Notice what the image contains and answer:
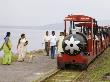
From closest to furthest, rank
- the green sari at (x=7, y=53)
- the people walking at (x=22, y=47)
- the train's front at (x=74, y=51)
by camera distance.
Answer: the train's front at (x=74, y=51) → the green sari at (x=7, y=53) → the people walking at (x=22, y=47)

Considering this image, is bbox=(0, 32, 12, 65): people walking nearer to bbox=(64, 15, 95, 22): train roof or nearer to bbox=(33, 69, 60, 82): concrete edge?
bbox=(33, 69, 60, 82): concrete edge

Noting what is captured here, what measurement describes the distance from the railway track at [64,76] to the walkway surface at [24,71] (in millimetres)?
434

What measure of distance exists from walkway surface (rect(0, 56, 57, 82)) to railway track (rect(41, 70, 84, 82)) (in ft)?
1.42

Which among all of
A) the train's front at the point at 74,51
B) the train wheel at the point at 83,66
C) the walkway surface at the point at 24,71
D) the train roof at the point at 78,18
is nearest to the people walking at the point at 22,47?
the walkway surface at the point at 24,71

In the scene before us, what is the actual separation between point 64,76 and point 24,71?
182cm

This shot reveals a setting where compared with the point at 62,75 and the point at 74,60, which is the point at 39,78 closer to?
the point at 62,75

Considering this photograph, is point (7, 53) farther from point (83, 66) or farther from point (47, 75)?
point (47, 75)

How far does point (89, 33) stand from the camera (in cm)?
2369

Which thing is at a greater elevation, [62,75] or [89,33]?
[89,33]

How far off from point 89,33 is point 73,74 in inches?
191

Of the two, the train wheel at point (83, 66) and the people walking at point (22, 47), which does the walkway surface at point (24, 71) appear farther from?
the train wheel at point (83, 66)

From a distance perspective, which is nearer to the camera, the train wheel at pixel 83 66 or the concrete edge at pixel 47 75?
the concrete edge at pixel 47 75

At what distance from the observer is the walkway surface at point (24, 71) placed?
1660cm

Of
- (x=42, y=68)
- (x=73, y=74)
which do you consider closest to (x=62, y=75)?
(x=73, y=74)
